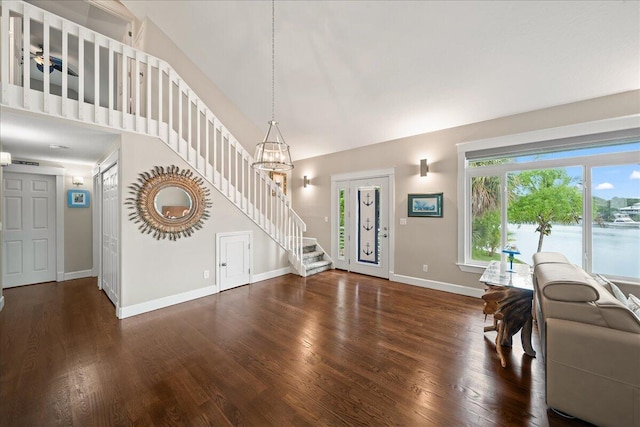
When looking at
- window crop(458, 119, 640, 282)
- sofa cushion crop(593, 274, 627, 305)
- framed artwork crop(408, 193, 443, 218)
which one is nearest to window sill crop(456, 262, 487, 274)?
window crop(458, 119, 640, 282)

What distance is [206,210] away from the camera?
3.97 meters

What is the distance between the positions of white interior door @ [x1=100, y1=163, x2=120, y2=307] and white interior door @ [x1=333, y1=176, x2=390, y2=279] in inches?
157

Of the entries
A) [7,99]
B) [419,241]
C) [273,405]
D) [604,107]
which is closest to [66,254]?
[7,99]

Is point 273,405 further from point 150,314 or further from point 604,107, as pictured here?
point 604,107

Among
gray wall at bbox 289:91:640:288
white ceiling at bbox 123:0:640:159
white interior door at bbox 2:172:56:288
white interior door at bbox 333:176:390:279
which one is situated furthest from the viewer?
white interior door at bbox 333:176:390:279

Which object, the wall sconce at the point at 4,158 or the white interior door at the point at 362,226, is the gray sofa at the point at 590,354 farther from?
the wall sconce at the point at 4,158

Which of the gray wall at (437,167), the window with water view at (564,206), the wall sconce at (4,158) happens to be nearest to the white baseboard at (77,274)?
the wall sconce at (4,158)

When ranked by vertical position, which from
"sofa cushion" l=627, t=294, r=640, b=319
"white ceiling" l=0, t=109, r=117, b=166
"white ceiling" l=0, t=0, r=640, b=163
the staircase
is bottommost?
the staircase

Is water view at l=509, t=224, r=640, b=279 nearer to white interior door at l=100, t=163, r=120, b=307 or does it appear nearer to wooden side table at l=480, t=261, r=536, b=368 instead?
wooden side table at l=480, t=261, r=536, b=368

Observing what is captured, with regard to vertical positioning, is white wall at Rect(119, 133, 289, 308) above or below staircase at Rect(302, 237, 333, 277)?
above

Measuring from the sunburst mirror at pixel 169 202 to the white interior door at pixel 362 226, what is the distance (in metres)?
2.91

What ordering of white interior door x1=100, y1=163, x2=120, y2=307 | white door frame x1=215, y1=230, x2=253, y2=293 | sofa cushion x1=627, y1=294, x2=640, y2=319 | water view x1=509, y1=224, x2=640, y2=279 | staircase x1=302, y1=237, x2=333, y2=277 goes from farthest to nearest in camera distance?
1. staircase x1=302, y1=237, x2=333, y2=277
2. white door frame x1=215, y1=230, x2=253, y2=293
3. white interior door x1=100, y1=163, x2=120, y2=307
4. water view x1=509, y1=224, x2=640, y2=279
5. sofa cushion x1=627, y1=294, x2=640, y2=319

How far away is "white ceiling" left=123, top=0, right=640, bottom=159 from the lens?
102 inches

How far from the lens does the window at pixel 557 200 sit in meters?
2.97
